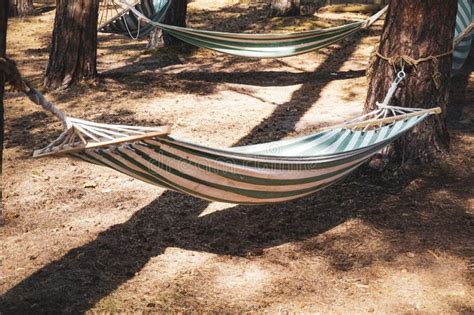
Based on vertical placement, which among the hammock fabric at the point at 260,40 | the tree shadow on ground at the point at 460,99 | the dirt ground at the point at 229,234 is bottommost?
the dirt ground at the point at 229,234

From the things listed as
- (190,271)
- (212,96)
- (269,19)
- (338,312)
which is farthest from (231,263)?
(269,19)

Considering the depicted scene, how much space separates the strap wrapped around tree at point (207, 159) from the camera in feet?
8.09

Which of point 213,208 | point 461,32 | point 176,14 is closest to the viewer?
point 213,208

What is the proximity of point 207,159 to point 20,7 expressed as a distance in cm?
978

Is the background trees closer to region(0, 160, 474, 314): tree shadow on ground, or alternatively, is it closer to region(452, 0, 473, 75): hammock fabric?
region(452, 0, 473, 75): hammock fabric

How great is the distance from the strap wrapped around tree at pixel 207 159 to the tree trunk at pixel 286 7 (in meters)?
6.49

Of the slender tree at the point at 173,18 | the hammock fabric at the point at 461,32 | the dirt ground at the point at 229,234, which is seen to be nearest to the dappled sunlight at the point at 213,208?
the dirt ground at the point at 229,234

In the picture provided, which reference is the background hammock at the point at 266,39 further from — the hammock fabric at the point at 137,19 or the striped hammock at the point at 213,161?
the striped hammock at the point at 213,161

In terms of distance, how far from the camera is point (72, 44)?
6.07 metres

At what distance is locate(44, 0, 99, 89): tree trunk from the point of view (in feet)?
19.7

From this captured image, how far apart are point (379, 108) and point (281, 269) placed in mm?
1332

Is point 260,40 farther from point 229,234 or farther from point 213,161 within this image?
point 213,161

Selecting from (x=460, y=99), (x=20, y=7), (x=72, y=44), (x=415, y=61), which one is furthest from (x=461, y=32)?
(x=20, y=7)

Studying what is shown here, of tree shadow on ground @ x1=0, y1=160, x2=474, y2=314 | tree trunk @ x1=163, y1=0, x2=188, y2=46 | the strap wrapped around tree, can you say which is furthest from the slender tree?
the strap wrapped around tree
